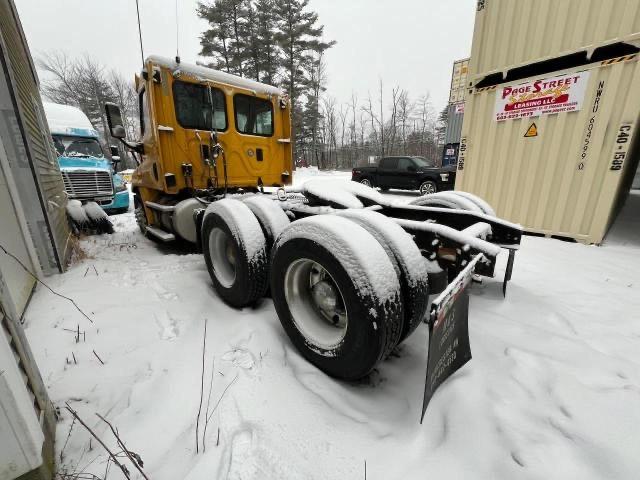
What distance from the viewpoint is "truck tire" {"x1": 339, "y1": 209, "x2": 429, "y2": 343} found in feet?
5.24

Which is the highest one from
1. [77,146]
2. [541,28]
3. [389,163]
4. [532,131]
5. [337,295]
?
[541,28]

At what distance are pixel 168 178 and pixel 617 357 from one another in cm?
485

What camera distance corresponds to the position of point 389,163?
13.7 m

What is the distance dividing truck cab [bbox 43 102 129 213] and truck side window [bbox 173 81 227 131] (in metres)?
6.59

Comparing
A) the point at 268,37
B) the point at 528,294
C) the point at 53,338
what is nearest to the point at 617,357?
the point at 528,294

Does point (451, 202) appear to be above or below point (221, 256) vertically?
above

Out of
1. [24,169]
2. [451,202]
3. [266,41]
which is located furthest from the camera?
[266,41]

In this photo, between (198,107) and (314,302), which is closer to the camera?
(314,302)

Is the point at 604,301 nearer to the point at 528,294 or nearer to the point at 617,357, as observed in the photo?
the point at 528,294

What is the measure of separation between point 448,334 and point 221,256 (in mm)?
2244

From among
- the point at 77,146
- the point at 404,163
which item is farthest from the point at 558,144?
the point at 77,146

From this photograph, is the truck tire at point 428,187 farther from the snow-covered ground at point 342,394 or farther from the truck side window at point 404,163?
the snow-covered ground at point 342,394

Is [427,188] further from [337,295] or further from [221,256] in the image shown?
[337,295]

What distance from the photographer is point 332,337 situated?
1835mm
